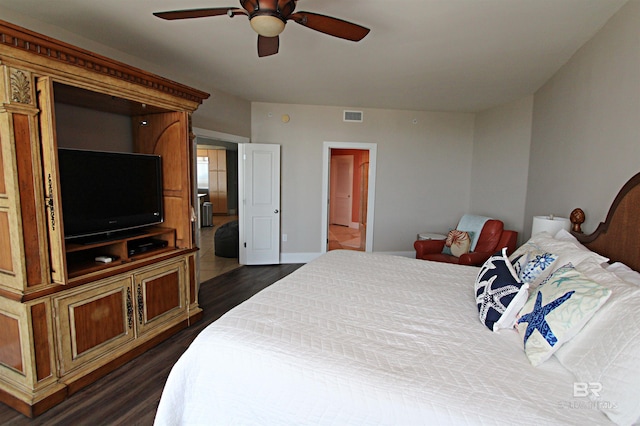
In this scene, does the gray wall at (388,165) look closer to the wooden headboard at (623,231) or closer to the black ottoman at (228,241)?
the black ottoman at (228,241)

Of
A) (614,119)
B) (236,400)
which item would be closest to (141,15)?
(236,400)

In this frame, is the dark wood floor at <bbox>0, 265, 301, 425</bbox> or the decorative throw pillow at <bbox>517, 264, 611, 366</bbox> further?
the dark wood floor at <bbox>0, 265, 301, 425</bbox>

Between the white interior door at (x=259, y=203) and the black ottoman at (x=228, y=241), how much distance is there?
0.47 meters

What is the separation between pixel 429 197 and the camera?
5.36 meters

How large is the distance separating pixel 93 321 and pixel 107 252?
58 centimetres

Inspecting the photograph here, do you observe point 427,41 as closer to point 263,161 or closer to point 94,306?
point 263,161

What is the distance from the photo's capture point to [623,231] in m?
1.99

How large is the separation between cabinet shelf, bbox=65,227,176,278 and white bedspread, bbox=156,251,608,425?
1.24 metres

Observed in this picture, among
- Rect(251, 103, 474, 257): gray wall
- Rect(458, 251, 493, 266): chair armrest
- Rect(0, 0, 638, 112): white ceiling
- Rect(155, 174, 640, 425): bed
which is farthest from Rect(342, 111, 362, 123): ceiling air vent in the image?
Rect(155, 174, 640, 425): bed

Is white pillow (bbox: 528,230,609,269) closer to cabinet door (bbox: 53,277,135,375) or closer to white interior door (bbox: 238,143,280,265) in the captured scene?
cabinet door (bbox: 53,277,135,375)

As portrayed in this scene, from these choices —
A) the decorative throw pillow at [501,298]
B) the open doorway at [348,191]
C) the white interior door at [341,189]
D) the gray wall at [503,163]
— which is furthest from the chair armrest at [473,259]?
the white interior door at [341,189]

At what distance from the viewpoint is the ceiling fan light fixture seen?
1.65 meters

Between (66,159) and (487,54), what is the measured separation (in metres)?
3.64

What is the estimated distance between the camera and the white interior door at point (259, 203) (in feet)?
15.7
